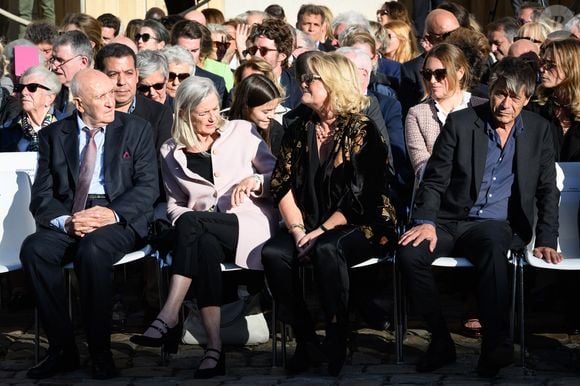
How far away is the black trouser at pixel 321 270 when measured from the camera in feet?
25.4

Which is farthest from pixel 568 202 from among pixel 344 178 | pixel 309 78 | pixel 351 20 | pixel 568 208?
pixel 351 20

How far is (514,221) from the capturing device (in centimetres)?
813

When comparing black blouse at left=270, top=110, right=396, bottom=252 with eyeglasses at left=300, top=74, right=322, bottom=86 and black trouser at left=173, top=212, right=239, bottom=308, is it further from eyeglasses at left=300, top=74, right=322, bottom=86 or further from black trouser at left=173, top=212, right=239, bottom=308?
black trouser at left=173, top=212, right=239, bottom=308

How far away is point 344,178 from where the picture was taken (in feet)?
26.3

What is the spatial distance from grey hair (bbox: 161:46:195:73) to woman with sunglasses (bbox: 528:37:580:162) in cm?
262

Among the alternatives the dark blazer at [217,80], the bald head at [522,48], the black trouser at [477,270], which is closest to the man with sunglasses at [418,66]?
the bald head at [522,48]

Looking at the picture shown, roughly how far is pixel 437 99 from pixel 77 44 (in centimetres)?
288

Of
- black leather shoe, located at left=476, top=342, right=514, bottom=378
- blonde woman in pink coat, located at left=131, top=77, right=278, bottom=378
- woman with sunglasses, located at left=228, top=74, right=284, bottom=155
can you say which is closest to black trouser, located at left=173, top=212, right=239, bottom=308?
blonde woman in pink coat, located at left=131, top=77, right=278, bottom=378

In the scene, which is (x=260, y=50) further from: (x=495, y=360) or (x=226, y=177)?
(x=495, y=360)

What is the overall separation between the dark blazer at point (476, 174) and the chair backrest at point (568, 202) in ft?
0.67

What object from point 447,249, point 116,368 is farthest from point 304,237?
point 116,368

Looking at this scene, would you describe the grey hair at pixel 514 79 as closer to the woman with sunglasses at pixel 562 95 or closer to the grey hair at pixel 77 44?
the woman with sunglasses at pixel 562 95

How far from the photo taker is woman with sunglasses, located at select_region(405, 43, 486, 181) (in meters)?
8.95

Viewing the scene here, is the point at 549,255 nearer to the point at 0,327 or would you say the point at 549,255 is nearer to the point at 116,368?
the point at 116,368
